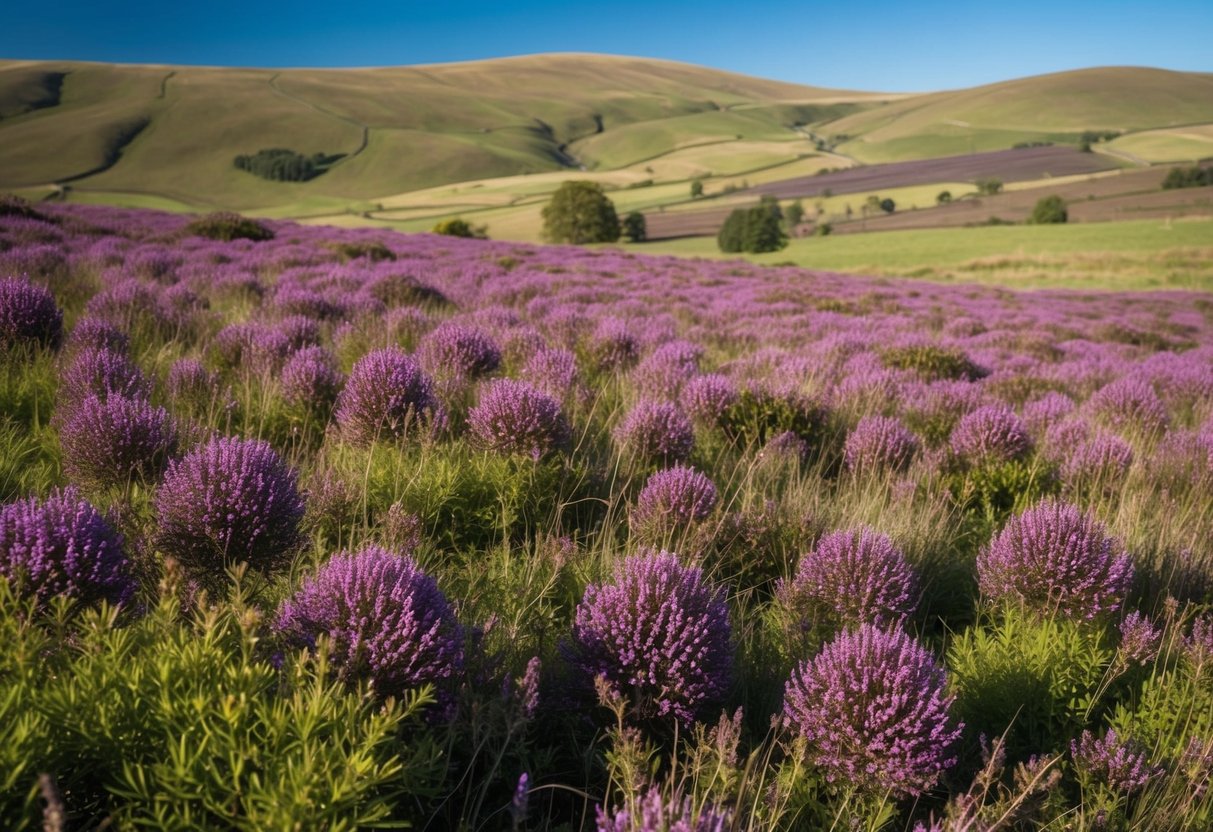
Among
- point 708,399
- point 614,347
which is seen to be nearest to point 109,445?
point 708,399

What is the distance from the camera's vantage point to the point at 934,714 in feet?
6.88

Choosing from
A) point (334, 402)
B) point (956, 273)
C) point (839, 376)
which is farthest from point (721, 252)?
point (334, 402)

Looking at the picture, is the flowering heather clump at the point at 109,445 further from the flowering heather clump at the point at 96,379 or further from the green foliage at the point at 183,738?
the green foliage at the point at 183,738

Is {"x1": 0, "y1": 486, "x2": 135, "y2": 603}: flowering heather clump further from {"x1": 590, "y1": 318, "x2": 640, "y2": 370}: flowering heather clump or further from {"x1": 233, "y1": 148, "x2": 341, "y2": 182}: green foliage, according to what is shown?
{"x1": 233, "y1": 148, "x2": 341, "y2": 182}: green foliage

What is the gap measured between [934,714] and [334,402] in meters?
3.74

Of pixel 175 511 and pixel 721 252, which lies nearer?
pixel 175 511

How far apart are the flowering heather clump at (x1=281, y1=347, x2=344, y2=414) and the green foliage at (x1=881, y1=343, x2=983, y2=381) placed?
20.6 feet

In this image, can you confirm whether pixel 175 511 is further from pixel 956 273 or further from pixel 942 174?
pixel 942 174

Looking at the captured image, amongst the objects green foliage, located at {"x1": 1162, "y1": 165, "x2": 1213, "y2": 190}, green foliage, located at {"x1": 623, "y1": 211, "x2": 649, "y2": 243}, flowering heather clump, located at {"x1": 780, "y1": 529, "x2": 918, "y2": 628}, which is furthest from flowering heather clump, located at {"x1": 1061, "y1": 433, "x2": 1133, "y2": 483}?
green foliage, located at {"x1": 1162, "y1": 165, "x2": 1213, "y2": 190}

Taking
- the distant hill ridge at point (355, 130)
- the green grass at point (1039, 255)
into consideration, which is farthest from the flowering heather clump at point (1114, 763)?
the distant hill ridge at point (355, 130)

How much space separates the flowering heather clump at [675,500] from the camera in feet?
10.9

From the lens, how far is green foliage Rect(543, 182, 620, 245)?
59125 millimetres

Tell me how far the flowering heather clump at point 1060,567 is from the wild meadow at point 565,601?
0.6 inches

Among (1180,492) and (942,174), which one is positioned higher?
(942,174)
